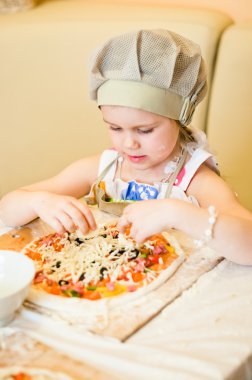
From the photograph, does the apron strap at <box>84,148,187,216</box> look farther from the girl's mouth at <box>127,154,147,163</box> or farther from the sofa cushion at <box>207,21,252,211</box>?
the sofa cushion at <box>207,21,252,211</box>

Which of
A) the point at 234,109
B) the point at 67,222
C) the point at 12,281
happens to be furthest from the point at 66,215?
the point at 234,109

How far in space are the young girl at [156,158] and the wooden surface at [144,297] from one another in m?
0.03

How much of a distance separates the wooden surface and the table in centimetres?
1

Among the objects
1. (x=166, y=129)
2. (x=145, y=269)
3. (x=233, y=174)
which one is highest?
(x=166, y=129)

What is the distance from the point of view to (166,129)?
4.12ft

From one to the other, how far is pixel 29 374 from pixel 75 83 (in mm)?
1336

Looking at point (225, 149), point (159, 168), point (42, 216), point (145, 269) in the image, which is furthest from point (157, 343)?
point (225, 149)

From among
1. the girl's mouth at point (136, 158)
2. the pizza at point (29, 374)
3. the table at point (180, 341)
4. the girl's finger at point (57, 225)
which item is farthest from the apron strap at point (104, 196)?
the pizza at point (29, 374)

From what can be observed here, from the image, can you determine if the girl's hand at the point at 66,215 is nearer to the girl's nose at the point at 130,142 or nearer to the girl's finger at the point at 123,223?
the girl's finger at the point at 123,223

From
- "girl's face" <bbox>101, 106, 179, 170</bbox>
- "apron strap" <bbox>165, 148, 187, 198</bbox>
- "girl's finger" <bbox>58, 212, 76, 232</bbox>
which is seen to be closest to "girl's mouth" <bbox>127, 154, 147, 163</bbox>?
"girl's face" <bbox>101, 106, 179, 170</bbox>

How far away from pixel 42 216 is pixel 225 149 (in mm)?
801

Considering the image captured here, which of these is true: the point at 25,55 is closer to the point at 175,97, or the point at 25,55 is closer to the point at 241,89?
the point at 241,89

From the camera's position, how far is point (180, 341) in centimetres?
87

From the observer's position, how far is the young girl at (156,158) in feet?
3.55
